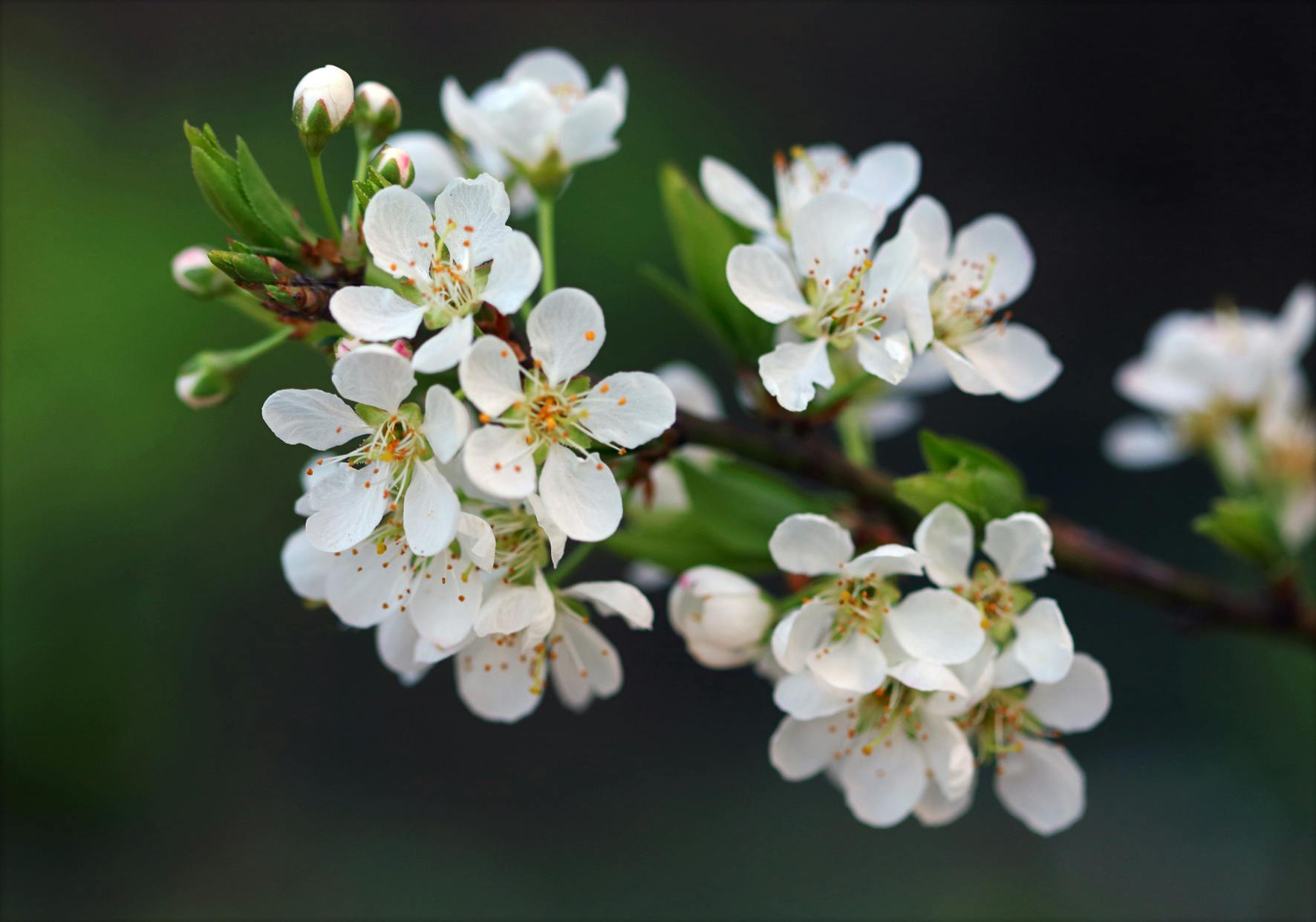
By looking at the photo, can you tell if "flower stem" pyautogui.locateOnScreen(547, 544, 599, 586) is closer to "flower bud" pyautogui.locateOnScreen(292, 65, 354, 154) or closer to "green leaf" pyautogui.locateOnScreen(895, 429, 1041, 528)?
"green leaf" pyautogui.locateOnScreen(895, 429, 1041, 528)

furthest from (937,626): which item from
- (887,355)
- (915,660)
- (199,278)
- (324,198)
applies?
(199,278)

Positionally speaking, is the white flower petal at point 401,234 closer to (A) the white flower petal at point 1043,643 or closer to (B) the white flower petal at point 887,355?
(B) the white flower petal at point 887,355

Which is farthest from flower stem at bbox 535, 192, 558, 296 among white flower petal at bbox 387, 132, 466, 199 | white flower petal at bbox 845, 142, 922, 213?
white flower petal at bbox 845, 142, 922, 213

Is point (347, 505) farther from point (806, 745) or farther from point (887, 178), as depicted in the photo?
point (887, 178)

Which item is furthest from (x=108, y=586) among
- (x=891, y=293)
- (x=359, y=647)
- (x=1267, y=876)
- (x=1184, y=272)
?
(x=1184, y=272)

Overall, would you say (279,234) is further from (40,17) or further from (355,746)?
(40,17)

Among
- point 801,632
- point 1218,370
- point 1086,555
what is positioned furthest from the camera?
point 1218,370

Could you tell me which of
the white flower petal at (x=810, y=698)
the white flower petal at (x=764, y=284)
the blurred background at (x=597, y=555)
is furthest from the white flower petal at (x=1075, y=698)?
the blurred background at (x=597, y=555)
